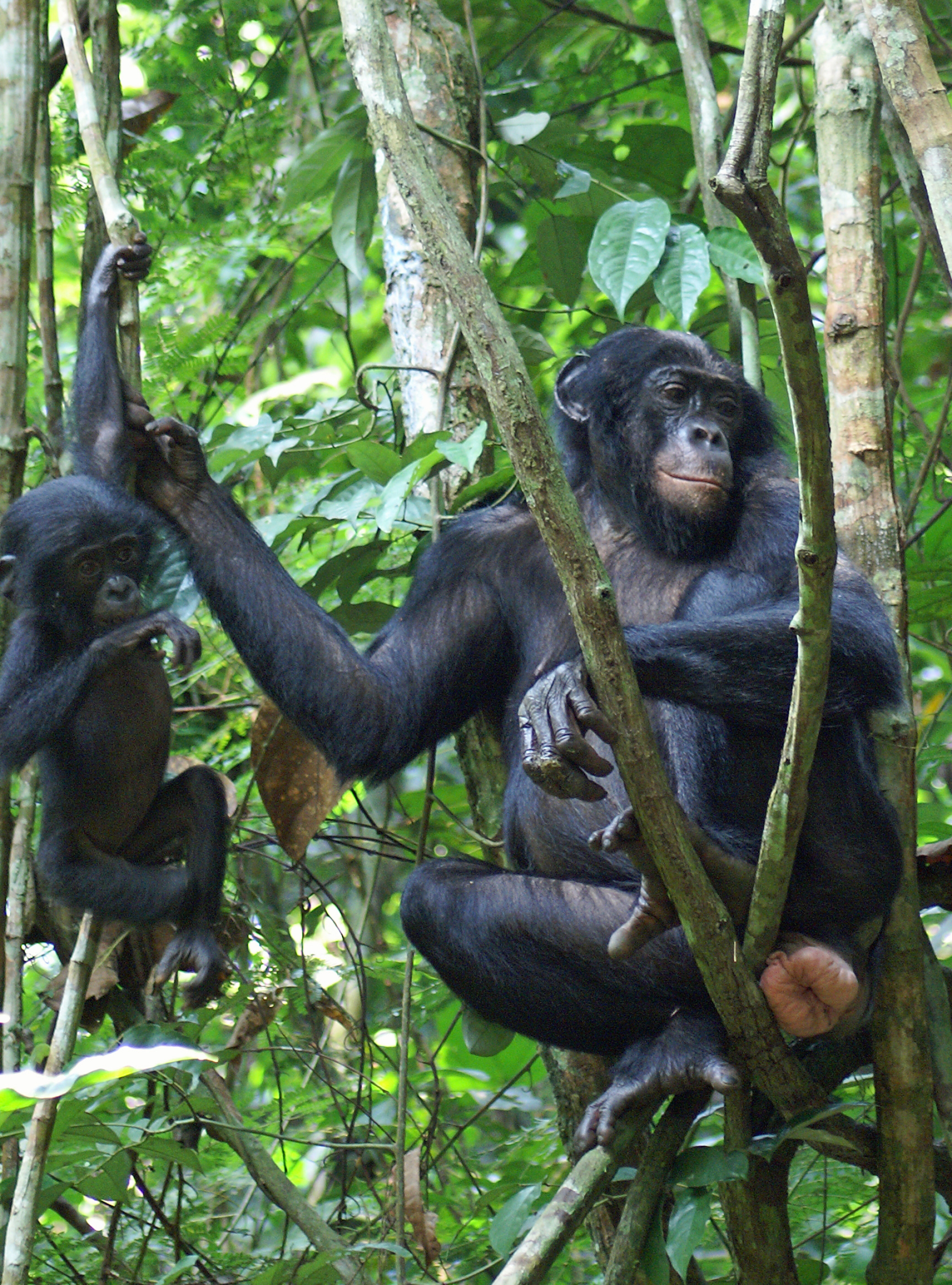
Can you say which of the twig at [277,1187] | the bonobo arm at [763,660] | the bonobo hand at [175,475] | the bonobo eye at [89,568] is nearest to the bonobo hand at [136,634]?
the bonobo eye at [89,568]

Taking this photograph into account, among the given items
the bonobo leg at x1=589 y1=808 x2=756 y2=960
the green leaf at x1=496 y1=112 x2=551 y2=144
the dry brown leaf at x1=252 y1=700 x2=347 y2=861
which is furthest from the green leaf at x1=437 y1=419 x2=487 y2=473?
the green leaf at x1=496 y1=112 x2=551 y2=144

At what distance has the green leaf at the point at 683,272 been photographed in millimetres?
3326

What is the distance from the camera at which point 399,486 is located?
3.04 m

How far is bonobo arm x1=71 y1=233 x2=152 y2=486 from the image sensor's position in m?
2.85

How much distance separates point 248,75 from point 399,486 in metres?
3.30

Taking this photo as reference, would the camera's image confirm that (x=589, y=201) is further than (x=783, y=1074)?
Yes

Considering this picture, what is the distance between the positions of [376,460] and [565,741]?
1461 mm

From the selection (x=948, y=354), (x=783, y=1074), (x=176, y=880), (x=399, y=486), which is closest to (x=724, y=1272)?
(x=783, y=1074)

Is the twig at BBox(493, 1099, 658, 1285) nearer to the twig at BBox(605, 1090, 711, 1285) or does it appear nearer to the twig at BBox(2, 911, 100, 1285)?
the twig at BBox(605, 1090, 711, 1285)

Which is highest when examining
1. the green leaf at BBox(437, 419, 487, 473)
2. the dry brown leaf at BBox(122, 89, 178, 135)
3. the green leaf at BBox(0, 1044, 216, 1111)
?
the dry brown leaf at BBox(122, 89, 178, 135)

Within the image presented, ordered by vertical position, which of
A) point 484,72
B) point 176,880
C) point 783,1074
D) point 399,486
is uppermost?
point 484,72

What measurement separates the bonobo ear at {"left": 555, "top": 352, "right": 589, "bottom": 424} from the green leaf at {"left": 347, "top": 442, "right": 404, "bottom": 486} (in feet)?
1.69

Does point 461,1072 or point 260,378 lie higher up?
point 260,378

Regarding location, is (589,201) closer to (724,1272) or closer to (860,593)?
(860,593)
